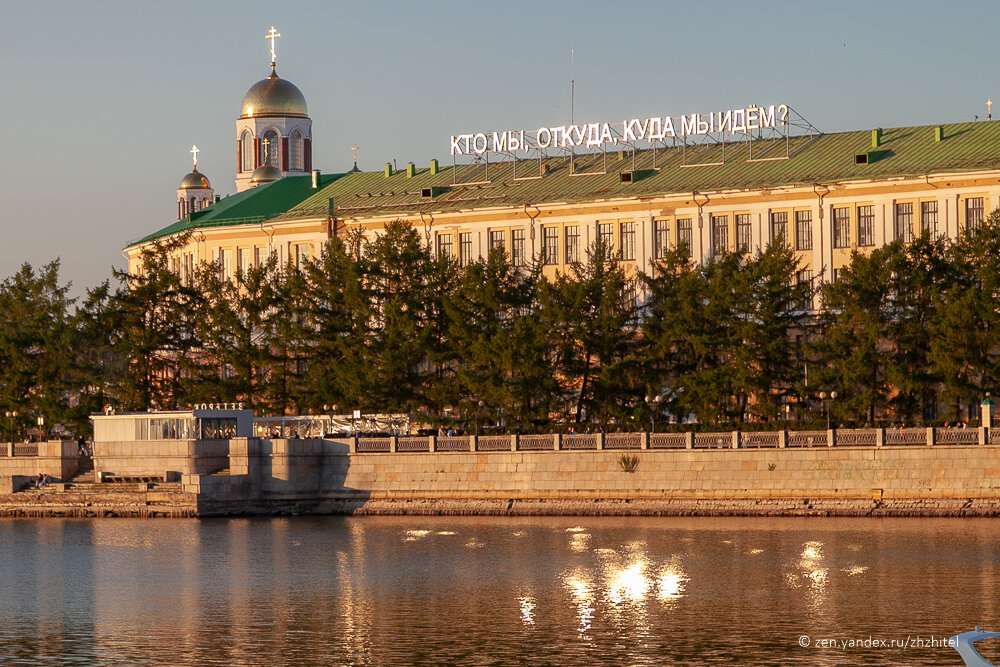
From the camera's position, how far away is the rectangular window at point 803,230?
115m

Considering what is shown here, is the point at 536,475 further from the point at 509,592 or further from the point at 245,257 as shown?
the point at 245,257

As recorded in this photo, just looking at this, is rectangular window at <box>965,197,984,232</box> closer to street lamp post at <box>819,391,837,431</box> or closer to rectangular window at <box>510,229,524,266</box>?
street lamp post at <box>819,391,837,431</box>

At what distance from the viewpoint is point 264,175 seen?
175125mm

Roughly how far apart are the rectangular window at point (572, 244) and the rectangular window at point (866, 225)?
17.8 metres

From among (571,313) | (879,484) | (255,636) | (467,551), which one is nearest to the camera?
(255,636)

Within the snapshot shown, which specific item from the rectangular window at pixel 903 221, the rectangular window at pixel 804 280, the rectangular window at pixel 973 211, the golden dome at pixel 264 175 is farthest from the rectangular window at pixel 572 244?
the golden dome at pixel 264 175

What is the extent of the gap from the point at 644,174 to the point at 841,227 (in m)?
14.1

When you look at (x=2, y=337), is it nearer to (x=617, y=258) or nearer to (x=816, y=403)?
(x=617, y=258)

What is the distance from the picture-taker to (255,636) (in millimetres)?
56875

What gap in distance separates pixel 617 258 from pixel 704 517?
1179 inches

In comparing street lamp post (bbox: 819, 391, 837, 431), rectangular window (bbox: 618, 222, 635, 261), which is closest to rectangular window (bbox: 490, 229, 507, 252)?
rectangular window (bbox: 618, 222, 635, 261)

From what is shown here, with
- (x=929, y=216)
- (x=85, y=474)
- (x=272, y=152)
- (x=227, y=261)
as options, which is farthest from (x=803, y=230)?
(x=272, y=152)

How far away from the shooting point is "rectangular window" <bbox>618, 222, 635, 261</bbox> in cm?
12050

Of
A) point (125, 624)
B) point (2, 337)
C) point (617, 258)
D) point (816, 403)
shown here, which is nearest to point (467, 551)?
point (125, 624)
